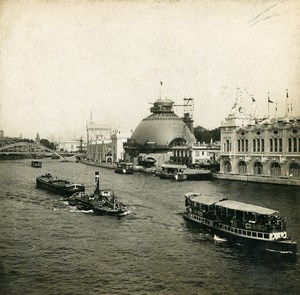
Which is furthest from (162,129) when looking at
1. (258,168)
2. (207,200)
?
(207,200)

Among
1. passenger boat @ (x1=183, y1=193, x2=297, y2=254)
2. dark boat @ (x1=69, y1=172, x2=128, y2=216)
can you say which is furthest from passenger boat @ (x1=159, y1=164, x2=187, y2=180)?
passenger boat @ (x1=183, y1=193, x2=297, y2=254)

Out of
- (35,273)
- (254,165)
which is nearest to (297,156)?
(254,165)

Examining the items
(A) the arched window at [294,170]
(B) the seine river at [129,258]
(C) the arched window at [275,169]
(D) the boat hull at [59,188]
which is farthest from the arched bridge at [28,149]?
(B) the seine river at [129,258]

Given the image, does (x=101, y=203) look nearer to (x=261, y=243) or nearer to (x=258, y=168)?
(x=261, y=243)

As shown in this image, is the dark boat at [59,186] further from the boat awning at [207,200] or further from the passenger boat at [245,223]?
the passenger boat at [245,223]

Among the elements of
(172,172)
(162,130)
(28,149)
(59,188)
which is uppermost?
(162,130)

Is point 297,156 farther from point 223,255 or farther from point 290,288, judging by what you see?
point 290,288
